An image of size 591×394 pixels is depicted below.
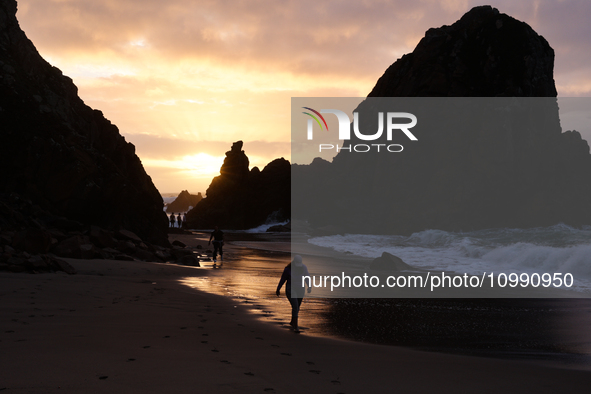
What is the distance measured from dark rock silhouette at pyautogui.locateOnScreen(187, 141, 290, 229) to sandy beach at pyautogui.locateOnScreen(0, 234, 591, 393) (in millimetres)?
93809

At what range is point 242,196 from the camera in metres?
107

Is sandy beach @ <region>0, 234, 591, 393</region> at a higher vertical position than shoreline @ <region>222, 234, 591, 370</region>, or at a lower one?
higher

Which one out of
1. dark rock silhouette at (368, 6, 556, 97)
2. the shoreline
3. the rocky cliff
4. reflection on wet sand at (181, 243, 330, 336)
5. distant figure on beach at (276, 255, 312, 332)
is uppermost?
dark rock silhouette at (368, 6, 556, 97)

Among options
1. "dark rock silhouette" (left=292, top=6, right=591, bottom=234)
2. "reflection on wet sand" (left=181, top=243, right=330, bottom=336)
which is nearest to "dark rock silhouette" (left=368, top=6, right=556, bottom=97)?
"dark rock silhouette" (left=292, top=6, right=591, bottom=234)

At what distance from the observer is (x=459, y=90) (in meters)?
68.8

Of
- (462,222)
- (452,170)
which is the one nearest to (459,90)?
(452,170)

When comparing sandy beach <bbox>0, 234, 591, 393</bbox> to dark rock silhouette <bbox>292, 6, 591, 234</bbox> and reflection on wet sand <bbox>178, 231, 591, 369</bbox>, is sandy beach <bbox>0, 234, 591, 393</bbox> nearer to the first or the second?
reflection on wet sand <bbox>178, 231, 591, 369</bbox>

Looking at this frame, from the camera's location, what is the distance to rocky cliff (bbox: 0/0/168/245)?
18.2 meters

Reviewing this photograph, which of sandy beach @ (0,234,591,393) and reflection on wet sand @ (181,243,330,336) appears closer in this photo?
sandy beach @ (0,234,591,393)

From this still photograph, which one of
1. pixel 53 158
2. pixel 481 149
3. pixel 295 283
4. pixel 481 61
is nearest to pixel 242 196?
pixel 481 149

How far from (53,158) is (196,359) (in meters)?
17.2

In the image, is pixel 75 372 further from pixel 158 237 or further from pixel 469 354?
pixel 158 237

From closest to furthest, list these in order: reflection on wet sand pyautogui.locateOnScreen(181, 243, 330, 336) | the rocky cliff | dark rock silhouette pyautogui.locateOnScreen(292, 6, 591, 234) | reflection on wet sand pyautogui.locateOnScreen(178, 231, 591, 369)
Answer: reflection on wet sand pyautogui.locateOnScreen(178, 231, 591, 369) → reflection on wet sand pyautogui.locateOnScreen(181, 243, 330, 336) → the rocky cliff → dark rock silhouette pyautogui.locateOnScreen(292, 6, 591, 234)

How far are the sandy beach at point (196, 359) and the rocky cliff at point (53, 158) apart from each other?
35.7ft
